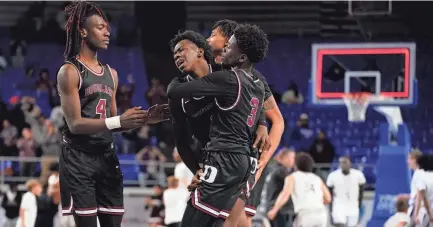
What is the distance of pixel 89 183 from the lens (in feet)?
19.6

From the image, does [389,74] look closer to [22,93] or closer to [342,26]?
[342,26]

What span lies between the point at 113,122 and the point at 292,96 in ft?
48.0

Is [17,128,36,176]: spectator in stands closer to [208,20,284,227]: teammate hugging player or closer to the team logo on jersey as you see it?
the team logo on jersey

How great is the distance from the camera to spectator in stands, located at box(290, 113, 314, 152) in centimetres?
1923

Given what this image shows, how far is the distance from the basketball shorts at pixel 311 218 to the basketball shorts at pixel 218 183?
585 centimetres

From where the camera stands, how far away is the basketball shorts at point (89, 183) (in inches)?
233

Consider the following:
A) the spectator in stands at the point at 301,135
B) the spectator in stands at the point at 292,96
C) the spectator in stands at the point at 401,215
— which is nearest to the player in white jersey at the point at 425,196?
the spectator in stands at the point at 401,215

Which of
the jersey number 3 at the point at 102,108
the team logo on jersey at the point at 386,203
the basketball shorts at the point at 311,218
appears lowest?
the team logo on jersey at the point at 386,203

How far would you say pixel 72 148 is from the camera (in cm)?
601

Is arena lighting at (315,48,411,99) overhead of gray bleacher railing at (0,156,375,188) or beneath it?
overhead

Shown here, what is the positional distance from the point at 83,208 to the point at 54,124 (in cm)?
1298

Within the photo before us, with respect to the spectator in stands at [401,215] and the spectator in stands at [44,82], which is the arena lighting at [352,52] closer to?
the spectator in stands at [401,215]

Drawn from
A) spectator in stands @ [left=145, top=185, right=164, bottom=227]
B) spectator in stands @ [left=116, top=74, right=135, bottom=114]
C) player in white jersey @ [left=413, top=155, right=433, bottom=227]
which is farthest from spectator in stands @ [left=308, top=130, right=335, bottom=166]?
player in white jersey @ [left=413, top=155, right=433, bottom=227]

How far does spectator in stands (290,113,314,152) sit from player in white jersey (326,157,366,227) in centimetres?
552
